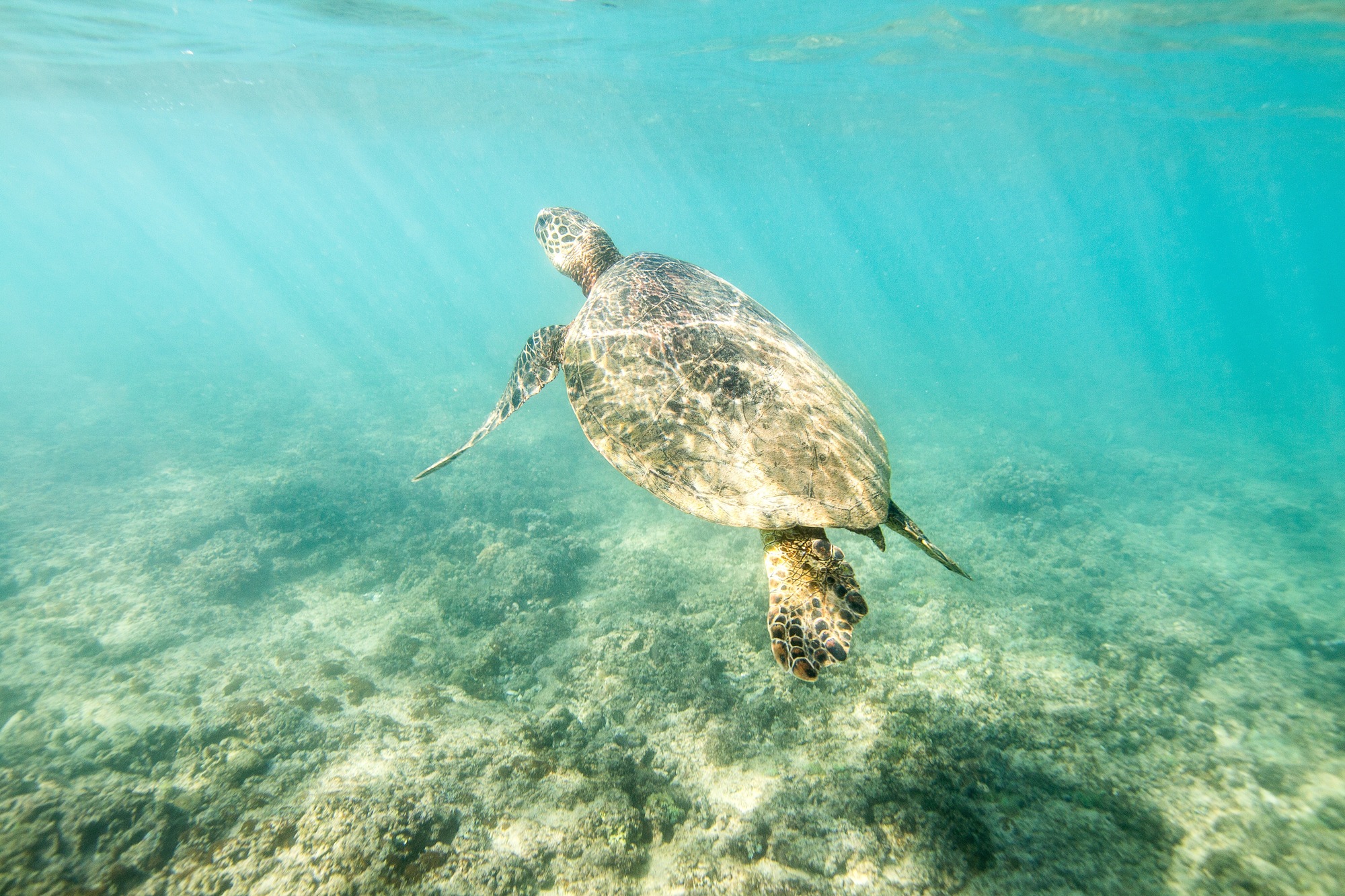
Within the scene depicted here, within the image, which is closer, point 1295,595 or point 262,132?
point 1295,595

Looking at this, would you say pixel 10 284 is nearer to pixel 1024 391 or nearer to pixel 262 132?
pixel 262 132

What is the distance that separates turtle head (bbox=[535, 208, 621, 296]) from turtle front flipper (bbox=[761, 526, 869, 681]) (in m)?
4.04

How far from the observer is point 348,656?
5402 millimetres

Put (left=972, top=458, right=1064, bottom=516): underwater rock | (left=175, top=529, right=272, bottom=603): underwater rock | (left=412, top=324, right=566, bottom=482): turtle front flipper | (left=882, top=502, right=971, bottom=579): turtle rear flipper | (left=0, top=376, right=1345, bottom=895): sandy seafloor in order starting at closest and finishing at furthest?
(left=0, top=376, right=1345, bottom=895): sandy seafloor → (left=882, top=502, right=971, bottom=579): turtle rear flipper → (left=412, top=324, right=566, bottom=482): turtle front flipper → (left=175, top=529, right=272, bottom=603): underwater rock → (left=972, top=458, right=1064, bottom=516): underwater rock

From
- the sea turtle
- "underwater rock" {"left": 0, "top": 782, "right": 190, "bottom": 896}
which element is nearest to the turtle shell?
the sea turtle

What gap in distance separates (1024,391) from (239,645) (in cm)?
3094

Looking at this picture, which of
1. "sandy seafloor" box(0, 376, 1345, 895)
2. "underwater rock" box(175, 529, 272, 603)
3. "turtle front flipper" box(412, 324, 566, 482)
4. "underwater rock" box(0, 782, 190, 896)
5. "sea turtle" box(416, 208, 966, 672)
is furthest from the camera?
"underwater rock" box(175, 529, 272, 603)

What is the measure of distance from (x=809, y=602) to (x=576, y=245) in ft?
16.7

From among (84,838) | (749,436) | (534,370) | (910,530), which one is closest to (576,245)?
(534,370)

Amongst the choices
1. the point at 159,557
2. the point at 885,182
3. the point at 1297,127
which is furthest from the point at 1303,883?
the point at 885,182

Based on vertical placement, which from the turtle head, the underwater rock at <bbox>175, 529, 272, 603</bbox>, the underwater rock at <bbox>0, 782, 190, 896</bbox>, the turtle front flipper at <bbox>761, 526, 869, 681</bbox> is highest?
the turtle head

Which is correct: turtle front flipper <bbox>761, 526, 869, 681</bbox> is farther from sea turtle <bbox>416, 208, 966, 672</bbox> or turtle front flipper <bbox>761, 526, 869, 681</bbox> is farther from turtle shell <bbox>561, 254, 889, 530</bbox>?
turtle shell <bbox>561, 254, 889, 530</bbox>

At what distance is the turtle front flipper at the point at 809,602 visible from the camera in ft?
8.54

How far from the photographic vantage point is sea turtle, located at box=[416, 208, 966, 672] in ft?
9.32
